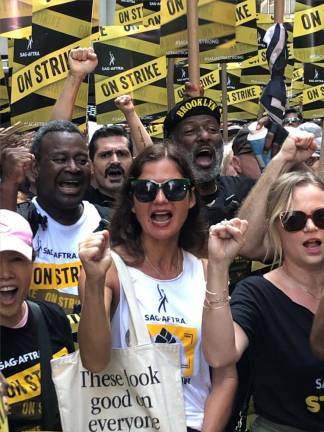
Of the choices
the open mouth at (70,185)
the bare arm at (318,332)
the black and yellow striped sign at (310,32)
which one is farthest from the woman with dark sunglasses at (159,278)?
the black and yellow striped sign at (310,32)

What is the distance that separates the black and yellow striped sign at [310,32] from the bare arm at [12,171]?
413 centimetres

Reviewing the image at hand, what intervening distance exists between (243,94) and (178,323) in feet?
35.6

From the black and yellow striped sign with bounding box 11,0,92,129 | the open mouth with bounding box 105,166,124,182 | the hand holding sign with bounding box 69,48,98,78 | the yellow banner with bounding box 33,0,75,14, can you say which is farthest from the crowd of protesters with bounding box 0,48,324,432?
the yellow banner with bounding box 33,0,75,14

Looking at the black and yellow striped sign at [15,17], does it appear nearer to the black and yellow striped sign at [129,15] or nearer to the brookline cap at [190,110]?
the brookline cap at [190,110]

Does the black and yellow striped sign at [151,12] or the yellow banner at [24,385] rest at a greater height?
the black and yellow striped sign at [151,12]

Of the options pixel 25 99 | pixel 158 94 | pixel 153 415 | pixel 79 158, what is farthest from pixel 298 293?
pixel 158 94

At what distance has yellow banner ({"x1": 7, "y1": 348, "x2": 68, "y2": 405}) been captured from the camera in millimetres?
2947

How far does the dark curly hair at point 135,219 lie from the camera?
335 centimetres

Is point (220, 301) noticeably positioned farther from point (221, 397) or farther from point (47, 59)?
point (47, 59)

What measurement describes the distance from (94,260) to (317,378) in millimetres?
881

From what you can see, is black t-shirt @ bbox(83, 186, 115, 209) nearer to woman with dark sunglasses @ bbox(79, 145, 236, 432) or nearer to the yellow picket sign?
woman with dark sunglasses @ bbox(79, 145, 236, 432)

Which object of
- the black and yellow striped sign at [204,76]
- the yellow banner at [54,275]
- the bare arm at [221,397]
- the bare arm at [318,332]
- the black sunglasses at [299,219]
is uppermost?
the black sunglasses at [299,219]

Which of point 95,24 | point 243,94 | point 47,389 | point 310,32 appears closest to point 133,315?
point 47,389

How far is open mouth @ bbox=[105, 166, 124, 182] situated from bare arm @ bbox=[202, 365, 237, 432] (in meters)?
2.32
